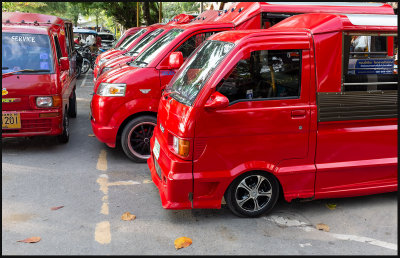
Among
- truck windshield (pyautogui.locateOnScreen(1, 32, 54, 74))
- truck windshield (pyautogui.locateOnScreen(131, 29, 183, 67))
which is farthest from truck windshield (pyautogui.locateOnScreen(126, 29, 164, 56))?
truck windshield (pyautogui.locateOnScreen(1, 32, 54, 74))

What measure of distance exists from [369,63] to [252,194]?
1.84 metres

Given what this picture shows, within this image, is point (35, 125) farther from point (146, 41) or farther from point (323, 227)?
point (323, 227)

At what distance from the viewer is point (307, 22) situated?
448 centimetres

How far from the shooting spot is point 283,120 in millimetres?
4133

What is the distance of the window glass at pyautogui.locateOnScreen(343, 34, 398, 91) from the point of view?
4312mm

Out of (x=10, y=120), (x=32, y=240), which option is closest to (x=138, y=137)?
→ (x=10, y=120)

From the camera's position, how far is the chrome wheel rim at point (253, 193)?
4.28 metres

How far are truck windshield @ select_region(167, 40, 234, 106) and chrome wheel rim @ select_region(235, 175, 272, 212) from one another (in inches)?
39.3

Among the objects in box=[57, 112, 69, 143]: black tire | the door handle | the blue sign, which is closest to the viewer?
the door handle

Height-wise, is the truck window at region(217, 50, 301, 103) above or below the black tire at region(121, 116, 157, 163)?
above

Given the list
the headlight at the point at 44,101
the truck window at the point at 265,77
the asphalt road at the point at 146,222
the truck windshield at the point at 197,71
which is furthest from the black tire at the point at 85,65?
the truck window at the point at 265,77

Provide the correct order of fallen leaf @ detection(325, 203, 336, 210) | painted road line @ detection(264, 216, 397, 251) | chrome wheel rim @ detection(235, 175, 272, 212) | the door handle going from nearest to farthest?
painted road line @ detection(264, 216, 397, 251) → the door handle → chrome wheel rim @ detection(235, 175, 272, 212) → fallen leaf @ detection(325, 203, 336, 210)

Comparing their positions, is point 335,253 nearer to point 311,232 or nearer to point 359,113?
point 311,232

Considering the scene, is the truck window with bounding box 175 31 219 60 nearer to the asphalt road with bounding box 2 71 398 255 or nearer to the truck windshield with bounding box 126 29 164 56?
the asphalt road with bounding box 2 71 398 255
